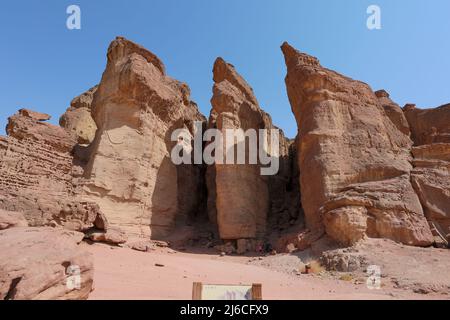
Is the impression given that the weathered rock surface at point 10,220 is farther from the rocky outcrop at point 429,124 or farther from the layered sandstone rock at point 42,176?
the rocky outcrop at point 429,124

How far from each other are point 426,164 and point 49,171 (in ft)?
57.1

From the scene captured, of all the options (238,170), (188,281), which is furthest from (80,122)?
(188,281)

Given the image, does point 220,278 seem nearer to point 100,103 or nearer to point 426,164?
point 426,164

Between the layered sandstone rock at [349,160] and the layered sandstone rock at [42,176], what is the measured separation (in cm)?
932

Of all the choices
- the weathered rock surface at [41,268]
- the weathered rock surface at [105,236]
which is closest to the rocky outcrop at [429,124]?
the weathered rock surface at [105,236]

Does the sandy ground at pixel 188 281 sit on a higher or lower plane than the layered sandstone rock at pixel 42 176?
lower

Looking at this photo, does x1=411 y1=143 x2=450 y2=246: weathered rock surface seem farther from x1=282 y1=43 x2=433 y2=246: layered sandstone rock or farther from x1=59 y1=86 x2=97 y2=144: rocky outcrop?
x1=59 y1=86 x2=97 y2=144: rocky outcrop

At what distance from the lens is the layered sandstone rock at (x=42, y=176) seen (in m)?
10.0

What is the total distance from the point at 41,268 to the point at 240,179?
13.2 meters

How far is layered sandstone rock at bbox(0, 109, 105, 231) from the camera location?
1003cm

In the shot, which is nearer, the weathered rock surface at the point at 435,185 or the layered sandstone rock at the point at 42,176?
the layered sandstone rock at the point at 42,176

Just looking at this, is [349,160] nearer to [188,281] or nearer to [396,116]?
[396,116]

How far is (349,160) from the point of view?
45.8 feet
